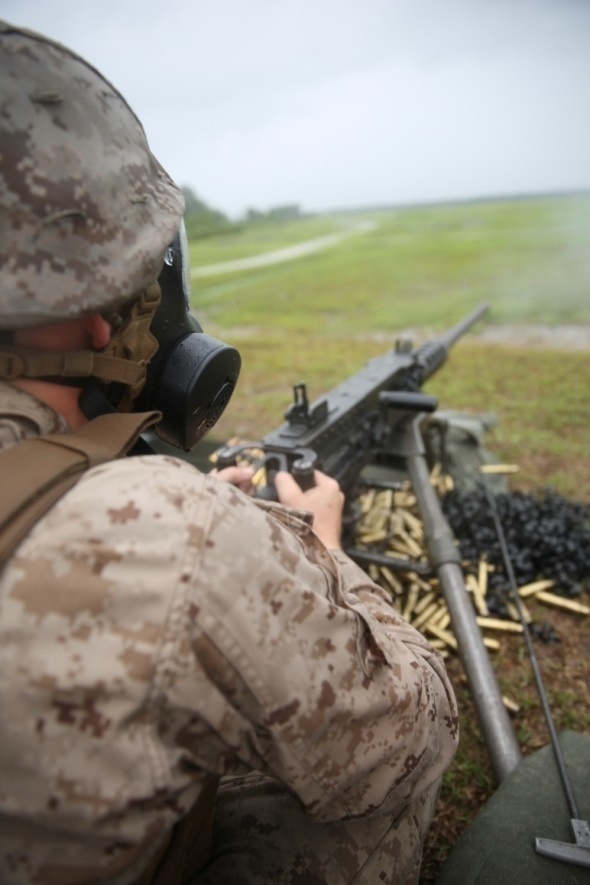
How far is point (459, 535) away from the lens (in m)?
4.94

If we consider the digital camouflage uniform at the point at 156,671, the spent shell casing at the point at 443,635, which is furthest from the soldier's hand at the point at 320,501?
the spent shell casing at the point at 443,635

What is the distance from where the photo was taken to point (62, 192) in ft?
4.38

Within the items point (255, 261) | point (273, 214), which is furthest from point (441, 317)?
point (273, 214)

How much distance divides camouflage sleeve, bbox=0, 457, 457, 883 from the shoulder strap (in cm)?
4

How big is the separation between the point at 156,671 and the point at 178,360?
1.14 meters

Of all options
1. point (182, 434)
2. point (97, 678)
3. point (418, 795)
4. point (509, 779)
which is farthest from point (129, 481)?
point (509, 779)

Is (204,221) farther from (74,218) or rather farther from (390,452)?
(74,218)

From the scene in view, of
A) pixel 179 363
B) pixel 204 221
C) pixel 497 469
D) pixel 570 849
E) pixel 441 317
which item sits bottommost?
pixel 570 849

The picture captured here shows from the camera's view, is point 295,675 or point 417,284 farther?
point 417,284

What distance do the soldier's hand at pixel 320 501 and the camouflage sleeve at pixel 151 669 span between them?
1042mm

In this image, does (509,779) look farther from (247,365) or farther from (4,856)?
(247,365)

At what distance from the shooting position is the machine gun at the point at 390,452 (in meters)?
2.90

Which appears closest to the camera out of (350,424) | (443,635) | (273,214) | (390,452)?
(443,635)

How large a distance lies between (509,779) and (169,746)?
6.70 feet
